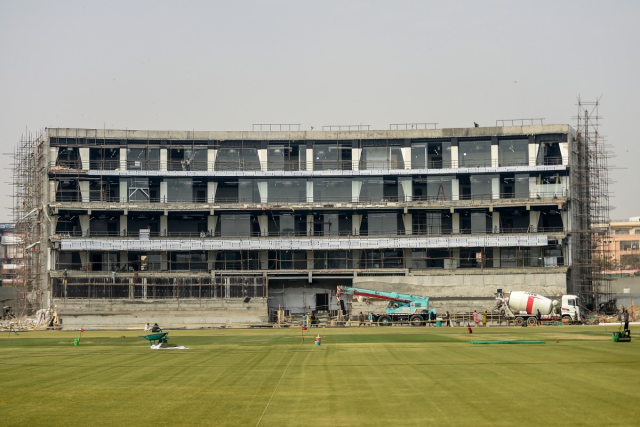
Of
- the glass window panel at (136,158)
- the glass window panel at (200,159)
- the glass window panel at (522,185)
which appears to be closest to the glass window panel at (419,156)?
the glass window panel at (522,185)

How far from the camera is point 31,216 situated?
125m

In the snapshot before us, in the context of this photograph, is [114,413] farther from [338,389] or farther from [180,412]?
[338,389]

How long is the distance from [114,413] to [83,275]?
92097 millimetres

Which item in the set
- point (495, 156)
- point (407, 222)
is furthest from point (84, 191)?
point (495, 156)

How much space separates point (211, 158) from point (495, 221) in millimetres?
43640

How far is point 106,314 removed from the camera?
10500 cm

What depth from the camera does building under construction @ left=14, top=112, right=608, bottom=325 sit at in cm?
11650

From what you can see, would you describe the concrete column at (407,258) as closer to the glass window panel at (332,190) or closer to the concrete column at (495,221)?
the glass window panel at (332,190)

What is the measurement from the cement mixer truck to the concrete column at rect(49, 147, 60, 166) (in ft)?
222

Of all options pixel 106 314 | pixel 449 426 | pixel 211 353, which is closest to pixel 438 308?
pixel 106 314

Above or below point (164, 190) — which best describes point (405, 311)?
below

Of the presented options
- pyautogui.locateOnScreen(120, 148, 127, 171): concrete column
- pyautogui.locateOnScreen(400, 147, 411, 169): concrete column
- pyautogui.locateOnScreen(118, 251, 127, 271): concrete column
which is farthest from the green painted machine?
pyautogui.locateOnScreen(120, 148, 127, 171): concrete column

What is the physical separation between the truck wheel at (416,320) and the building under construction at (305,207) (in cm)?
1986

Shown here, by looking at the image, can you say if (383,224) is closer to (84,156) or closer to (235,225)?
(235,225)
